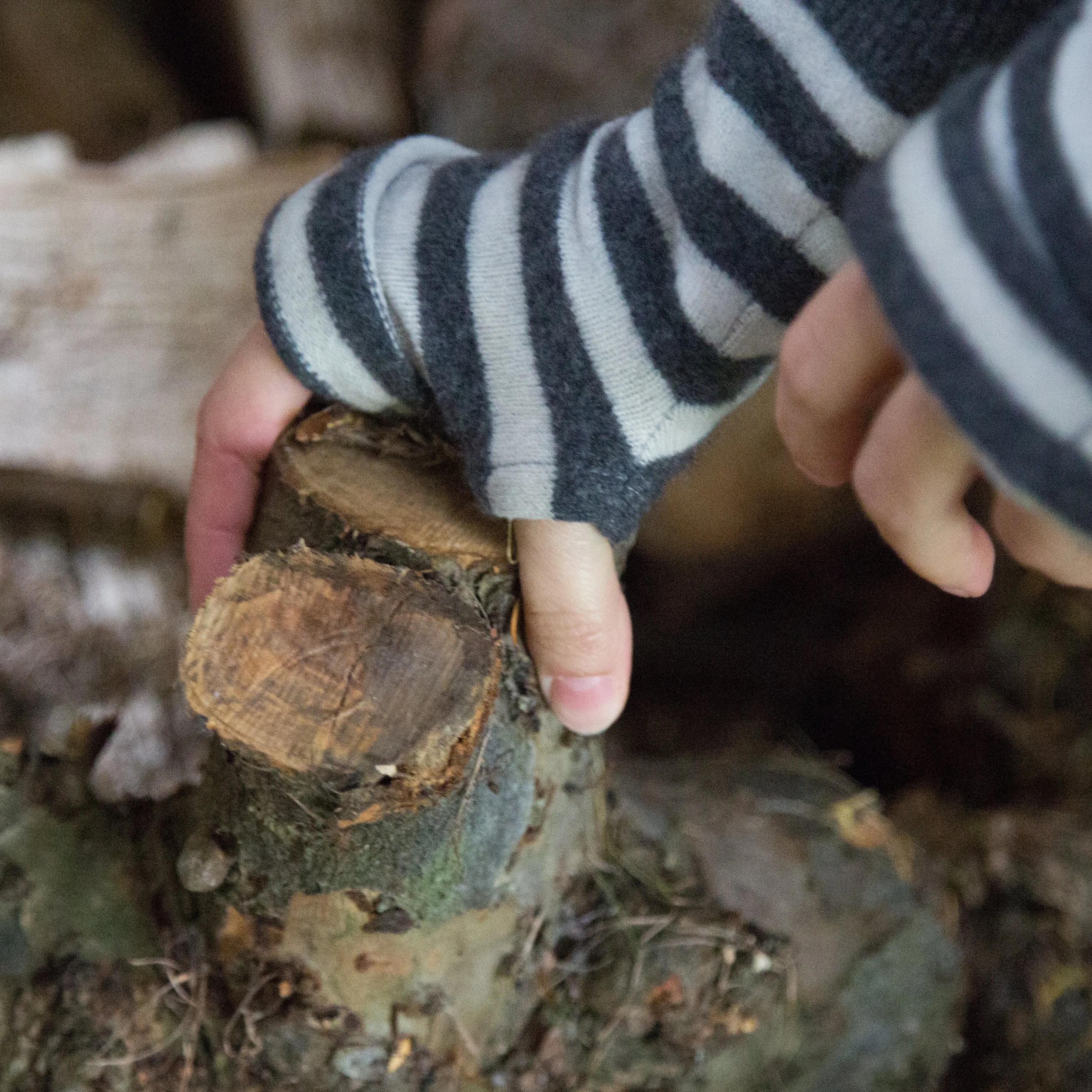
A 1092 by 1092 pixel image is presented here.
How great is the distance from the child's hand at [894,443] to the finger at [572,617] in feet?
0.63

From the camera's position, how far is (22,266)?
4.29 feet

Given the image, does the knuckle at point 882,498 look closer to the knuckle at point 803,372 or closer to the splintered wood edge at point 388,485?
the knuckle at point 803,372

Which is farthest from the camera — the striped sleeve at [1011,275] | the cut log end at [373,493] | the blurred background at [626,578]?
the blurred background at [626,578]

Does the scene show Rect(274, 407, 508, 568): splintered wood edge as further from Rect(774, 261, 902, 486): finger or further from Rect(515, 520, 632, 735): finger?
Rect(774, 261, 902, 486): finger

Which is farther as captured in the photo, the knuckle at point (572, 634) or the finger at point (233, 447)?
the finger at point (233, 447)

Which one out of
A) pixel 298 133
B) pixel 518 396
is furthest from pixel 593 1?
pixel 518 396

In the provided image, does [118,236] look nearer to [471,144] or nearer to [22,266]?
[22,266]

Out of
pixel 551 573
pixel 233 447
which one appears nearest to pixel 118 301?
pixel 233 447

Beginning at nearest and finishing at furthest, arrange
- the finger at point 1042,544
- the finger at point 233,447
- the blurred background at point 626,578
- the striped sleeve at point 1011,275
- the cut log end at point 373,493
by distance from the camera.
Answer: the striped sleeve at point 1011,275
the finger at point 1042,544
the cut log end at point 373,493
the finger at point 233,447
the blurred background at point 626,578

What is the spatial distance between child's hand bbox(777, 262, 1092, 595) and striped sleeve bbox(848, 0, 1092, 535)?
0.10 ft

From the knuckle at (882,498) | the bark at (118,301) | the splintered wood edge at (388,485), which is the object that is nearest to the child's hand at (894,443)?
the knuckle at (882,498)

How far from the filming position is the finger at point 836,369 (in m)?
0.52

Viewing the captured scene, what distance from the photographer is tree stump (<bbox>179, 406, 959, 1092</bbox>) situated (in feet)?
1.83

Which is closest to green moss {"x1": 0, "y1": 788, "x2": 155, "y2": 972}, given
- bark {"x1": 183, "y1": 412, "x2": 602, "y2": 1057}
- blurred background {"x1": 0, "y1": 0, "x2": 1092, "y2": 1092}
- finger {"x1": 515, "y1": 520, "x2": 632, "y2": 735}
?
blurred background {"x1": 0, "y1": 0, "x2": 1092, "y2": 1092}
